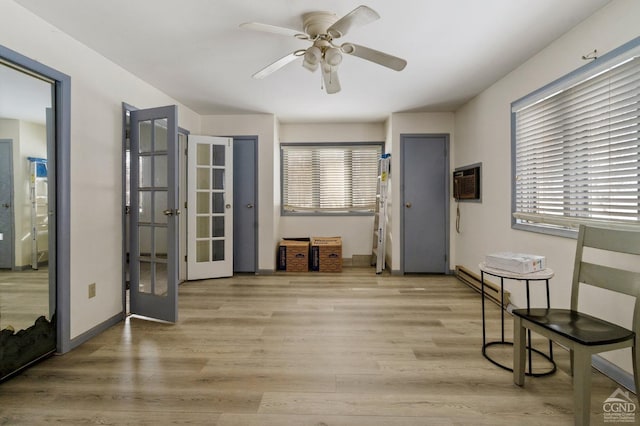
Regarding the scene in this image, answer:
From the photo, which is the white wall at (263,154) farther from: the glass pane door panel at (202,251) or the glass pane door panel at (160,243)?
the glass pane door panel at (160,243)

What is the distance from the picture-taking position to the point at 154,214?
3.09 meters

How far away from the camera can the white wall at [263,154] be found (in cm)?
486

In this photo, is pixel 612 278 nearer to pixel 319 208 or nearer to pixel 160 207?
pixel 160 207

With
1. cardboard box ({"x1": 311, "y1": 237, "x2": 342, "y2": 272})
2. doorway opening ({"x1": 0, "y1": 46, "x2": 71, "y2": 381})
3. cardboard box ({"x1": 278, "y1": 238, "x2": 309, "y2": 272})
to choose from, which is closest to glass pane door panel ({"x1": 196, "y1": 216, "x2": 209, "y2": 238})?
cardboard box ({"x1": 278, "y1": 238, "x2": 309, "y2": 272})

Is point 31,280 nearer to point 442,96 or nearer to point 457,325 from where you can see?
point 457,325

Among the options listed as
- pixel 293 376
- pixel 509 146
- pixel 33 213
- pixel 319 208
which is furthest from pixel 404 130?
pixel 33 213

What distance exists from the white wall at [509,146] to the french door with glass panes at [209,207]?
3.32 m

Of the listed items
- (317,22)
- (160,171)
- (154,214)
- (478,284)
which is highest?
(317,22)

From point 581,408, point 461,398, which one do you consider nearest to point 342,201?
point 461,398

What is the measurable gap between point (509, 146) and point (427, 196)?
5.28 ft

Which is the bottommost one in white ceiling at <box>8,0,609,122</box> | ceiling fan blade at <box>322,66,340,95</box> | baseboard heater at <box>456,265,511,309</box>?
baseboard heater at <box>456,265,511,309</box>

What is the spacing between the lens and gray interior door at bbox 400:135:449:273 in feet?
15.7

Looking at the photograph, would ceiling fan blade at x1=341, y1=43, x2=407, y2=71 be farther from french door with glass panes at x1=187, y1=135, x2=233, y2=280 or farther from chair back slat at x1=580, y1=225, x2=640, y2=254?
french door with glass panes at x1=187, y1=135, x2=233, y2=280

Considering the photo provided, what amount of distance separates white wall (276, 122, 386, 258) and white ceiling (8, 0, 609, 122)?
1.36 meters
